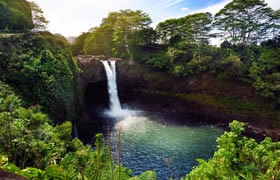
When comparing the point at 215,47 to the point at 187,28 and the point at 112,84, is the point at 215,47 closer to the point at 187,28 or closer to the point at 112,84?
the point at 187,28

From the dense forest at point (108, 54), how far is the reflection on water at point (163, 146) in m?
1.86

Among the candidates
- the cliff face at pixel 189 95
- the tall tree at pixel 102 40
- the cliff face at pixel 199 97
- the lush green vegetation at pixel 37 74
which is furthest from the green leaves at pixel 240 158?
the tall tree at pixel 102 40

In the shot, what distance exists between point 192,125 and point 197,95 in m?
5.82

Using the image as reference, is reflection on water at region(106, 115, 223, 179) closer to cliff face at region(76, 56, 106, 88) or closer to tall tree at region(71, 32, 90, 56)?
cliff face at region(76, 56, 106, 88)

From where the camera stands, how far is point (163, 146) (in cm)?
1173

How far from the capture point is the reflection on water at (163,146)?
9648 mm

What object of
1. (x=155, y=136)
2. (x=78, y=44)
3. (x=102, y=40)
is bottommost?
(x=155, y=136)

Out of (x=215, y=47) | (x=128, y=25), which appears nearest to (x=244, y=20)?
(x=215, y=47)

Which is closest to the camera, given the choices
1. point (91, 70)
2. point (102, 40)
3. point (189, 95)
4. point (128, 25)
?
point (189, 95)

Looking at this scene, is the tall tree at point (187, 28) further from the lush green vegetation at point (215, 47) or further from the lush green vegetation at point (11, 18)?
the lush green vegetation at point (11, 18)

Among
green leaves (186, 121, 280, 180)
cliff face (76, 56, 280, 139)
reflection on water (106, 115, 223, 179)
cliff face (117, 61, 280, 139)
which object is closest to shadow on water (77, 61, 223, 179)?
reflection on water (106, 115, 223, 179)

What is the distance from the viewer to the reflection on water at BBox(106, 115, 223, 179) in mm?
9648

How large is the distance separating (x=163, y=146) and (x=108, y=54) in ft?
79.0

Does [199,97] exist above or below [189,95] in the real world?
below
